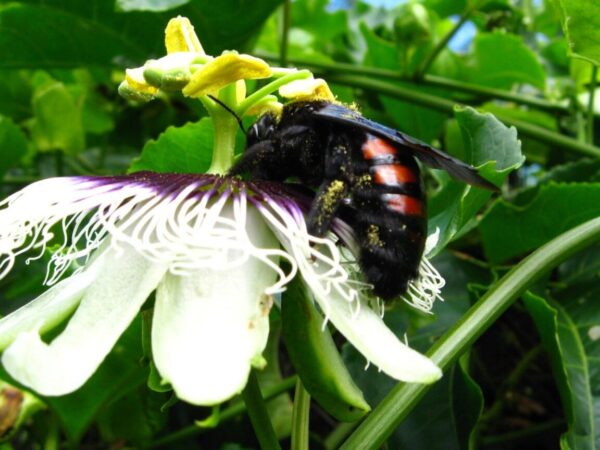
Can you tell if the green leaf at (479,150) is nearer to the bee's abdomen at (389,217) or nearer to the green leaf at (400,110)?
the bee's abdomen at (389,217)

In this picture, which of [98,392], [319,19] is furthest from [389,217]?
[319,19]

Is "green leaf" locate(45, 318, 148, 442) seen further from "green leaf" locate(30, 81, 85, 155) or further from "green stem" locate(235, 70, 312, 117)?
"green leaf" locate(30, 81, 85, 155)

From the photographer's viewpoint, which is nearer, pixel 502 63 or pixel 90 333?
pixel 90 333

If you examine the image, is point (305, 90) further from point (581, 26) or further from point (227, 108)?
point (581, 26)

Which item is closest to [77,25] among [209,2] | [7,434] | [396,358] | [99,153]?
[209,2]

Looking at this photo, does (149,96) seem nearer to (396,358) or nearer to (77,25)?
(396,358)

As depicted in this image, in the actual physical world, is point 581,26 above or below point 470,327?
above
